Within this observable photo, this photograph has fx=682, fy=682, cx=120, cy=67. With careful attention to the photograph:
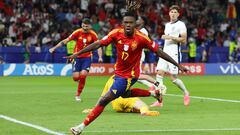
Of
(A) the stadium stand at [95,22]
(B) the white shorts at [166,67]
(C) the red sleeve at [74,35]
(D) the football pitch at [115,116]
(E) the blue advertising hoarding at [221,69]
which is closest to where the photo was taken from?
(D) the football pitch at [115,116]

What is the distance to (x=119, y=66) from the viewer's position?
12258mm

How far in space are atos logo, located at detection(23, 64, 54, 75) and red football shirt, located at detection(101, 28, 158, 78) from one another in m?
23.9

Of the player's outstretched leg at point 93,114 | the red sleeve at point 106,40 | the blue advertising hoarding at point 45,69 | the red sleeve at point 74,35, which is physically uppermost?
the red sleeve at point 106,40

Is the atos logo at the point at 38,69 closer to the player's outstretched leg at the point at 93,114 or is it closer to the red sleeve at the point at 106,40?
the red sleeve at the point at 106,40

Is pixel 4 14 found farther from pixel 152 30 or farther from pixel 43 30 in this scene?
pixel 152 30

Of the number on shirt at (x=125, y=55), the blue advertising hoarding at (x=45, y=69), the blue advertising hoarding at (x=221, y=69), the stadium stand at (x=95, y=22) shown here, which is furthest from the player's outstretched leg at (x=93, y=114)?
the blue advertising hoarding at (x=221, y=69)

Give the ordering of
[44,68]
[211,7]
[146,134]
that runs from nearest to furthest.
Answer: [146,134]
[44,68]
[211,7]

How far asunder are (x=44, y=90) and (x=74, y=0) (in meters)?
18.6

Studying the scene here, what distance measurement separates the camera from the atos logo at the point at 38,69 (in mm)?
35688

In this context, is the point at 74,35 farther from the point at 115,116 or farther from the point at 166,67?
the point at 115,116

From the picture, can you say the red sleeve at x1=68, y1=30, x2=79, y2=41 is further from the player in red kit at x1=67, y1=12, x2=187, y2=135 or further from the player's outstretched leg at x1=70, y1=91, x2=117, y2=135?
the player's outstretched leg at x1=70, y1=91, x2=117, y2=135

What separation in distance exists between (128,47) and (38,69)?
24219 millimetres

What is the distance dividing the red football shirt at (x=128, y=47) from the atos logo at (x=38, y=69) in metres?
23.9

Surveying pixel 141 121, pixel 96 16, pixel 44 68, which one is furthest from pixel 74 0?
pixel 141 121
